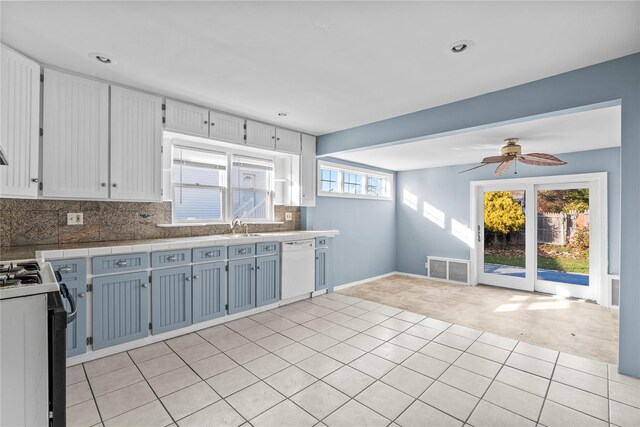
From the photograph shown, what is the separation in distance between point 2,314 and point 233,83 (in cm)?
240

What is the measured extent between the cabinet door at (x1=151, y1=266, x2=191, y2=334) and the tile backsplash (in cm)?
67

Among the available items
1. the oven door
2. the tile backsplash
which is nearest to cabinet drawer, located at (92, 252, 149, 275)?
the tile backsplash

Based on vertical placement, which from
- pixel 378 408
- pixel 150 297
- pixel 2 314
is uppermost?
pixel 2 314

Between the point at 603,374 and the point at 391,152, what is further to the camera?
the point at 391,152

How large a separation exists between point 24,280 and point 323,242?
3.60 meters

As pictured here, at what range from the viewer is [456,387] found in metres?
2.33

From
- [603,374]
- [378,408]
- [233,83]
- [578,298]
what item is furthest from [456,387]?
[578,298]

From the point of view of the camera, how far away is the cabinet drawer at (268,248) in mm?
3912

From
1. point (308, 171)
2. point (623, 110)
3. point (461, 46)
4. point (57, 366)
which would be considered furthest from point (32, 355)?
point (623, 110)

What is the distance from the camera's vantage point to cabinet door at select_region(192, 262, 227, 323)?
10.9 feet

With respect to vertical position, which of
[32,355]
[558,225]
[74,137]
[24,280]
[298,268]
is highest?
[74,137]

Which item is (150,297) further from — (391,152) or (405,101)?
(391,152)

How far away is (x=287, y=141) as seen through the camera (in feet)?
15.0

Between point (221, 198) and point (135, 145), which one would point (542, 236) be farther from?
point (135, 145)
